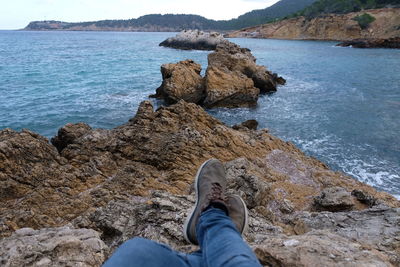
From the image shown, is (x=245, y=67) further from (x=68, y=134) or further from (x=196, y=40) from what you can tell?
(x=196, y=40)

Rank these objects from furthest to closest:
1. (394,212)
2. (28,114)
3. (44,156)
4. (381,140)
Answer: (28,114)
(381,140)
(44,156)
(394,212)

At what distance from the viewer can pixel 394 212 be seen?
19.5ft

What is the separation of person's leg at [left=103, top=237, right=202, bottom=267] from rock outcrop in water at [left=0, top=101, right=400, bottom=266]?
99 centimetres

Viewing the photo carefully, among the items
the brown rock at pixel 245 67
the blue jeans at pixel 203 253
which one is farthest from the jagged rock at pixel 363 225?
the brown rock at pixel 245 67

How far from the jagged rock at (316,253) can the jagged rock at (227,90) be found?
855 inches

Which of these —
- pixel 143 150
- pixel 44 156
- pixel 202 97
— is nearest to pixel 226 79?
pixel 202 97

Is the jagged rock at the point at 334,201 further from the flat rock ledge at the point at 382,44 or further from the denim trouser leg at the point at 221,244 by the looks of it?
the flat rock ledge at the point at 382,44

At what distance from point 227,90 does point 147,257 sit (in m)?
23.4

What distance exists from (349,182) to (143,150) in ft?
23.9

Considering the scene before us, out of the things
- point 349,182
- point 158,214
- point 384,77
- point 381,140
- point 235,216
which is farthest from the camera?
point 384,77

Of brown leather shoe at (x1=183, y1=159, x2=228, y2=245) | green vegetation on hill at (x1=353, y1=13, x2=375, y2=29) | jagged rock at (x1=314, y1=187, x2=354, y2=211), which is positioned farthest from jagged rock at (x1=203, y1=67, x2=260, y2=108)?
green vegetation on hill at (x1=353, y1=13, x2=375, y2=29)

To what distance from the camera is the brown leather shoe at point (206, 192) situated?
369 cm

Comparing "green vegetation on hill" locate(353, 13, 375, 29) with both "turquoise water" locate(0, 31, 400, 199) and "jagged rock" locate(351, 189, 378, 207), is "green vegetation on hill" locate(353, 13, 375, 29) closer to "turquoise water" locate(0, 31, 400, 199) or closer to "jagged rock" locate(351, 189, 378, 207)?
"turquoise water" locate(0, 31, 400, 199)

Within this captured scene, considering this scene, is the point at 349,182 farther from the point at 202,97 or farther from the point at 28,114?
the point at 28,114
